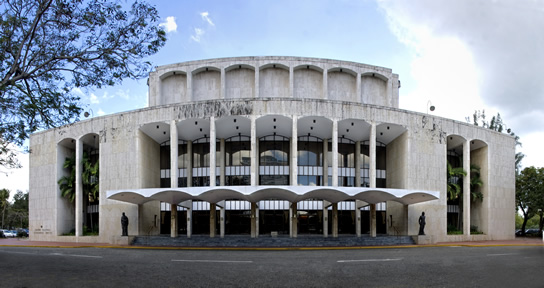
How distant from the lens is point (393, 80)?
41688 mm

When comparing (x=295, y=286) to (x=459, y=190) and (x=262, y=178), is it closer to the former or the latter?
(x=262, y=178)

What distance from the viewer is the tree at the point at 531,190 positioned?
41219 millimetres

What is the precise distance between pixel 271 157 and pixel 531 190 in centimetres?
2812

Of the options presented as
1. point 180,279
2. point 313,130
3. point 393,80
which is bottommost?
point 180,279

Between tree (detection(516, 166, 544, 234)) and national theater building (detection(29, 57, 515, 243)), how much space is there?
5910 millimetres

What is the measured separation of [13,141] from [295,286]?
12084 millimetres

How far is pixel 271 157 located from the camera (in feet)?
118

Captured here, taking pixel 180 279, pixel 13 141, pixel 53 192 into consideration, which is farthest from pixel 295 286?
pixel 53 192

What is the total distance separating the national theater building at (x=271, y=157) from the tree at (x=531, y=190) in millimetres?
5910

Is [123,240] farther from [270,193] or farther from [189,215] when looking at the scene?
[270,193]

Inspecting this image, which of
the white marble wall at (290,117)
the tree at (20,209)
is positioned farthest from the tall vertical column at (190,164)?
the tree at (20,209)

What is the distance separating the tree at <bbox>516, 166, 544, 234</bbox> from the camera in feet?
135

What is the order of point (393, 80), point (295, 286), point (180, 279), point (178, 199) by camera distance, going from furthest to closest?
1. point (393, 80)
2. point (178, 199)
3. point (180, 279)
4. point (295, 286)

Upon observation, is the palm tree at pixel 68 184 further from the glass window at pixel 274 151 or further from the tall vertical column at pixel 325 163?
the tall vertical column at pixel 325 163
